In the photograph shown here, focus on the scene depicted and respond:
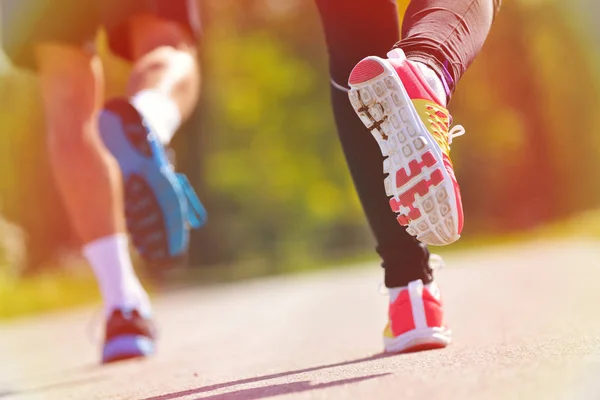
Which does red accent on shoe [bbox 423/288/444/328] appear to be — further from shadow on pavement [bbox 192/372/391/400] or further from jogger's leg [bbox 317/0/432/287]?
shadow on pavement [bbox 192/372/391/400]

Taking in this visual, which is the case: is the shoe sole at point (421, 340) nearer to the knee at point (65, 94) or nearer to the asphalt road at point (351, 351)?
the asphalt road at point (351, 351)

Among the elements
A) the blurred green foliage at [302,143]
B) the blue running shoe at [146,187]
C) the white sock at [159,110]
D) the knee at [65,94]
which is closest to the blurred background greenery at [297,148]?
the blurred green foliage at [302,143]

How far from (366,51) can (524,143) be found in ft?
44.6

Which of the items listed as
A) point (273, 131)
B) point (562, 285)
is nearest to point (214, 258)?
point (273, 131)

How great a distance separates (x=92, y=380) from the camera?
2365 mm

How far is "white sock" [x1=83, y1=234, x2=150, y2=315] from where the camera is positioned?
2.75 meters

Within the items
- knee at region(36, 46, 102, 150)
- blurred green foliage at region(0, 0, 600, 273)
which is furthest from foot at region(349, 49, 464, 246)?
blurred green foliage at region(0, 0, 600, 273)

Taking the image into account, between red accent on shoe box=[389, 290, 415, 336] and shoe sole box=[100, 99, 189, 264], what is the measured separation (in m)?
0.56

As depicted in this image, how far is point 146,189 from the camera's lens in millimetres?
2141

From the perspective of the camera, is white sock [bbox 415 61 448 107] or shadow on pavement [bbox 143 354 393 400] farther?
white sock [bbox 415 61 448 107]

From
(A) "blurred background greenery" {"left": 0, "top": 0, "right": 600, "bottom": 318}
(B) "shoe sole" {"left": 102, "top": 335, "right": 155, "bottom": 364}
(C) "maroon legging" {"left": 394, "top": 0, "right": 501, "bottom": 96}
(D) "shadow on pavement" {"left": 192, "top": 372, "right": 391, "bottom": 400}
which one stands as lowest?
(D) "shadow on pavement" {"left": 192, "top": 372, "right": 391, "bottom": 400}

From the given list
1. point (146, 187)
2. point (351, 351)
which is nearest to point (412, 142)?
point (146, 187)

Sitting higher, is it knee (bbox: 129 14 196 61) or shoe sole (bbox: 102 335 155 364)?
knee (bbox: 129 14 196 61)

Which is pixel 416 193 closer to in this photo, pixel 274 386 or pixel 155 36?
pixel 274 386
